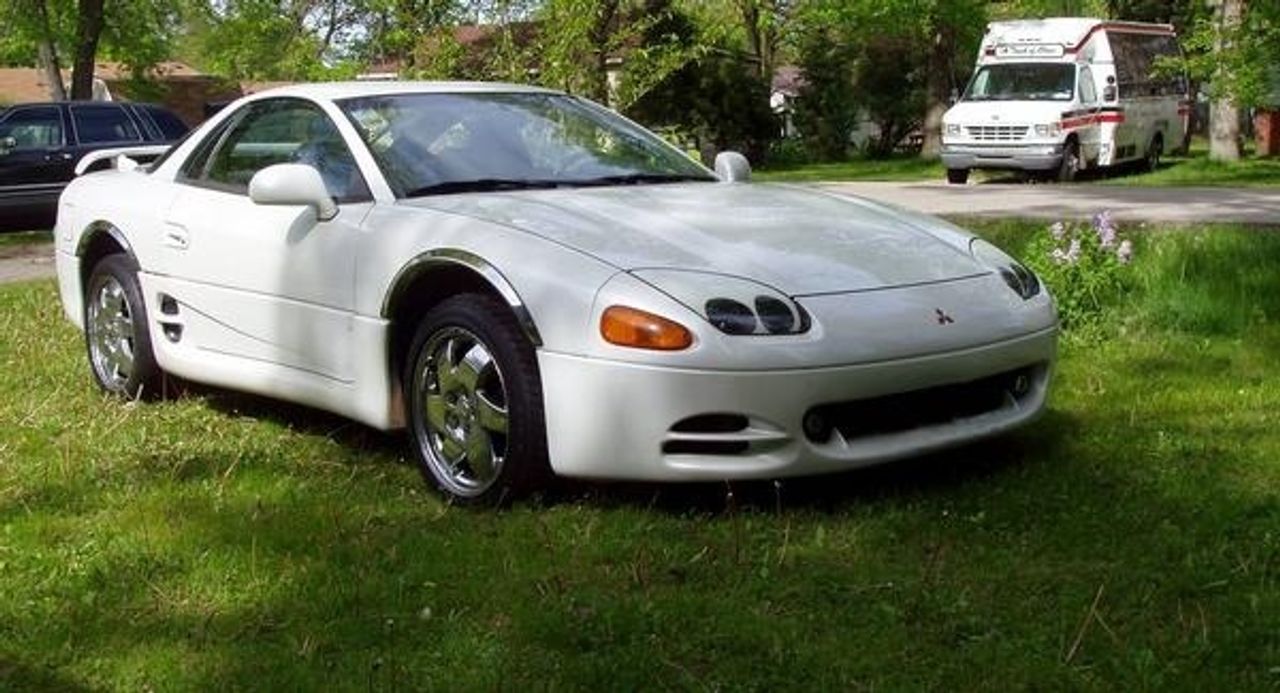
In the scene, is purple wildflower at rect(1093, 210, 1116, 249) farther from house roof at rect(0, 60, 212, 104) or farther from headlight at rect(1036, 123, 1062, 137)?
house roof at rect(0, 60, 212, 104)

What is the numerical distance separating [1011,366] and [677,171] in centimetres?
163

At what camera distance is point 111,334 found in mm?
6113

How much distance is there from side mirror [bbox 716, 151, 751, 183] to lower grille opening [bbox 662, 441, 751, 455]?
1.80 m

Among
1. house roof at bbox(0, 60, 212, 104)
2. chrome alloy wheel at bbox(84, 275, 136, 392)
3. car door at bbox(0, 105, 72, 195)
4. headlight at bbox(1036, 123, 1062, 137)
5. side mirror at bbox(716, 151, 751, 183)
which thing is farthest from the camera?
house roof at bbox(0, 60, 212, 104)

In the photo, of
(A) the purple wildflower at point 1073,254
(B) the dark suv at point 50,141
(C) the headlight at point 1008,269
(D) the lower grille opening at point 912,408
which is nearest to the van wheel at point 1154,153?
(B) the dark suv at point 50,141

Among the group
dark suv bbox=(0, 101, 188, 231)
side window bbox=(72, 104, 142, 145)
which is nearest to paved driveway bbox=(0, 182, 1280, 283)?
dark suv bbox=(0, 101, 188, 231)

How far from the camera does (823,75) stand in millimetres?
34562

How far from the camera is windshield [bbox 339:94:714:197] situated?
4.93 metres

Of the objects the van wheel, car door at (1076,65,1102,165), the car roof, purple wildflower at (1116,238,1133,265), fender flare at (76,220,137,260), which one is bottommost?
the van wheel

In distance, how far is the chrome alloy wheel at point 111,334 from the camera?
235 inches

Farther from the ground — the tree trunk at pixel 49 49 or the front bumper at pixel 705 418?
the tree trunk at pixel 49 49

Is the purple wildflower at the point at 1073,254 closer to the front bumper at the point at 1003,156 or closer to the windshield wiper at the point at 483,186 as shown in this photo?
the windshield wiper at the point at 483,186

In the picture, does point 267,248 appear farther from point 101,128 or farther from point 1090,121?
point 1090,121

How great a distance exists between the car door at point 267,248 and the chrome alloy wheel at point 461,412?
15.5 inches
